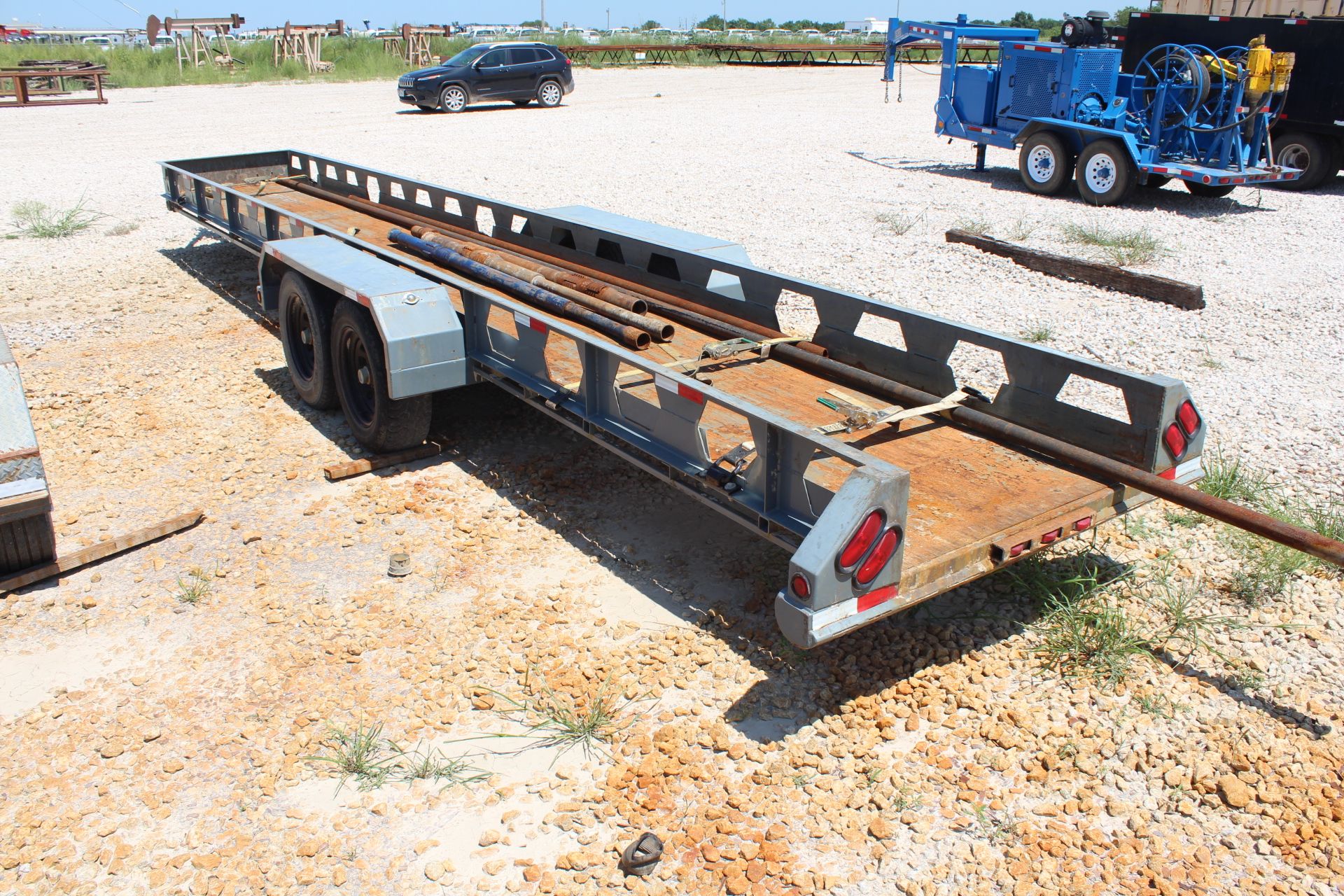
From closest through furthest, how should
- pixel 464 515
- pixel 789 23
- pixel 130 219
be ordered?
pixel 464 515
pixel 130 219
pixel 789 23

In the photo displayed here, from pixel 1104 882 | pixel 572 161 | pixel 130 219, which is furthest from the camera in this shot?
pixel 572 161

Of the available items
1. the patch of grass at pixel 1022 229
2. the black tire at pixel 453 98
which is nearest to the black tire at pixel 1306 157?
the patch of grass at pixel 1022 229

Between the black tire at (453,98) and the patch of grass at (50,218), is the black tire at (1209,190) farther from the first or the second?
the black tire at (453,98)

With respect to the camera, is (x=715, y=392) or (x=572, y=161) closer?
(x=715, y=392)

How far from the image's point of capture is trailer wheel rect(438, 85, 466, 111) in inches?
924

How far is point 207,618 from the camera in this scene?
4711 millimetres

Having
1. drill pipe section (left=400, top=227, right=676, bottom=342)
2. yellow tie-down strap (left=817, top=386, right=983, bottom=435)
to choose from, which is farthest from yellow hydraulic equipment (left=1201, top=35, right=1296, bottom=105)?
yellow tie-down strap (left=817, top=386, right=983, bottom=435)

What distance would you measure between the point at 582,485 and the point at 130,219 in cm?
949

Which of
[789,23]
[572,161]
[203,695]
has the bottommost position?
[203,695]

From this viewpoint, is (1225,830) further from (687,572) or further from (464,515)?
(464,515)

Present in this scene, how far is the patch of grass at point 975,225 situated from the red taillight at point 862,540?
8462 mm

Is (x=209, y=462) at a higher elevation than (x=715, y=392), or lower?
lower

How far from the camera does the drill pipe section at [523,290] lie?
567 cm

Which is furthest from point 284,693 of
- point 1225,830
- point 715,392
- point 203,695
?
point 1225,830
